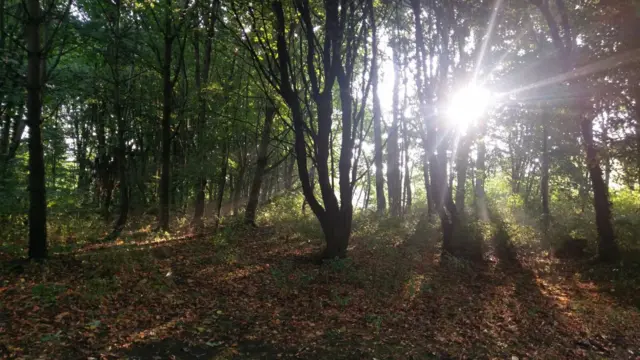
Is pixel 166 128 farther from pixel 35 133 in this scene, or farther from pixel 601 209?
pixel 601 209

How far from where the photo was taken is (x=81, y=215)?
18.0m

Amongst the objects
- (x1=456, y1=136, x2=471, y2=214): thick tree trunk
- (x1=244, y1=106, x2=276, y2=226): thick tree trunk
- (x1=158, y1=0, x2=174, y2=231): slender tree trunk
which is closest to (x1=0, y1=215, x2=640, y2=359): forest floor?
(x1=158, y1=0, x2=174, y2=231): slender tree trunk

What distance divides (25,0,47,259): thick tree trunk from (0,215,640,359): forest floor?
659 mm

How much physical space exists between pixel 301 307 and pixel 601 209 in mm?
9917

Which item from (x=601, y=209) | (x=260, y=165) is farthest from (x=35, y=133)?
(x=601, y=209)

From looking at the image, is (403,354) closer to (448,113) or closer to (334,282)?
(334,282)

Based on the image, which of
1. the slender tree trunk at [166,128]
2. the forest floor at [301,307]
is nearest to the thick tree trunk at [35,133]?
the forest floor at [301,307]

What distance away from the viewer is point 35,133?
26.0 feet

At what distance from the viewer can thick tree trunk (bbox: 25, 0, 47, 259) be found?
25.9 feet

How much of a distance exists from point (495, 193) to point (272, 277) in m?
33.1

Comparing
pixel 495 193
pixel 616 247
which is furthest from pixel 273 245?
pixel 495 193

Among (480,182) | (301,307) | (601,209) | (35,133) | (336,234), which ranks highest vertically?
(35,133)

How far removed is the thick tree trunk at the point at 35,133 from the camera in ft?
25.9

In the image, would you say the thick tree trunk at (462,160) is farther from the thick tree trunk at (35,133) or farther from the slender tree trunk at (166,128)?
the thick tree trunk at (35,133)
